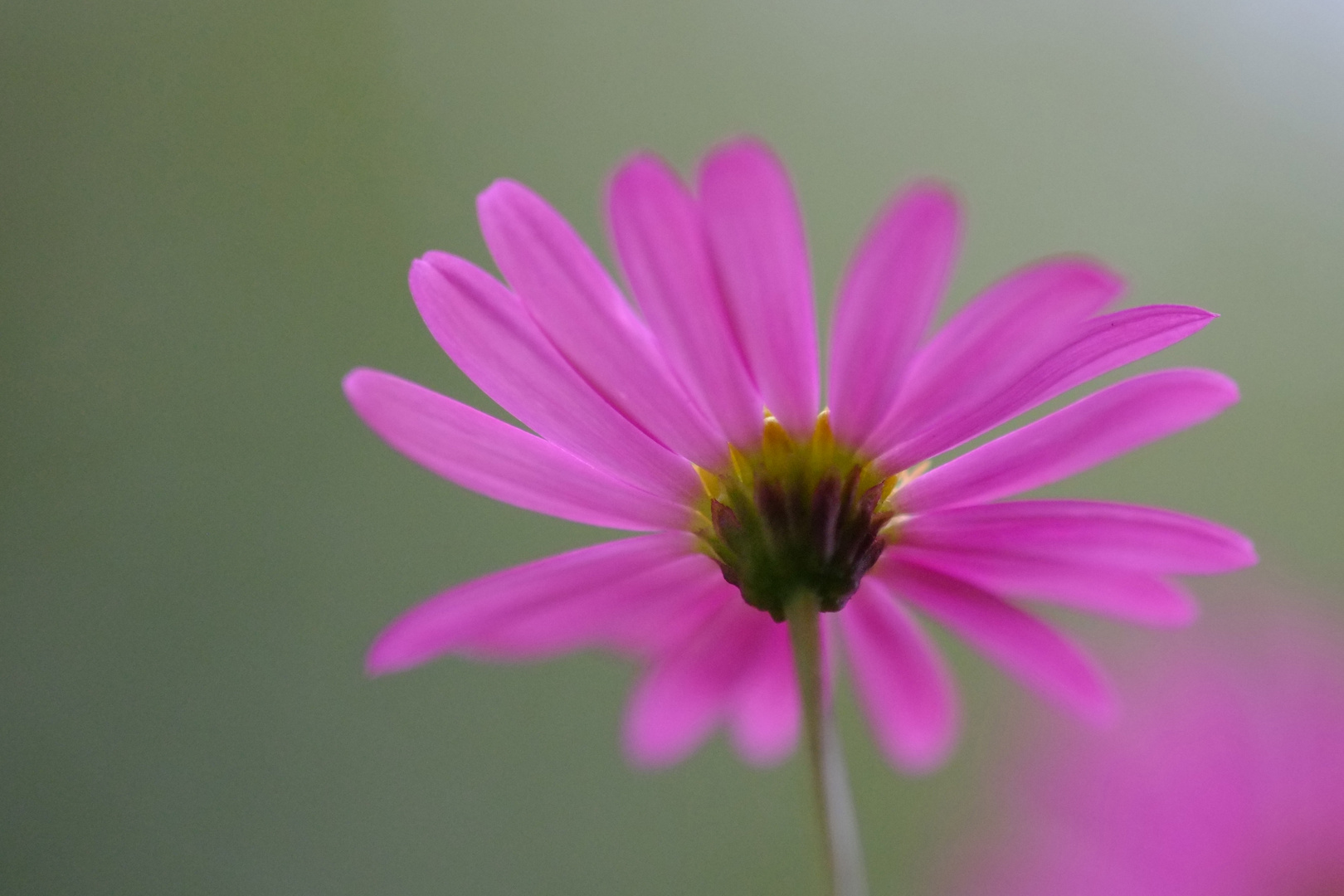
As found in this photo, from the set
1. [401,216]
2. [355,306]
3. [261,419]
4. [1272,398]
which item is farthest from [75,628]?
[1272,398]

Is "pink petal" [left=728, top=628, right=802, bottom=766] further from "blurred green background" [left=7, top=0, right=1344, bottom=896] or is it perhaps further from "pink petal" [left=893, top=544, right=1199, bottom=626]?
"blurred green background" [left=7, top=0, right=1344, bottom=896]

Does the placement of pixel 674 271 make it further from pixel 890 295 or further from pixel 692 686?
pixel 692 686

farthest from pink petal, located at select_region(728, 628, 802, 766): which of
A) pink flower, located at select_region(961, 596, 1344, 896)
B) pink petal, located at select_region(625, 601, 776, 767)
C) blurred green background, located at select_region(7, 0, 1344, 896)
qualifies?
blurred green background, located at select_region(7, 0, 1344, 896)

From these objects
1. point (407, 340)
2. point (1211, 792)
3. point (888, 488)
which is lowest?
point (1211, 792)

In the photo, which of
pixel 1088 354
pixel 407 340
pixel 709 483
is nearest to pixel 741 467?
pixel 709 483

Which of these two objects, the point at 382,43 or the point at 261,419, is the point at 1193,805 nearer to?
the point at 261,419

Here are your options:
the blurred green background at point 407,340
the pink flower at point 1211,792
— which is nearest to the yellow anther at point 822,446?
the pink flower at point 1211,792
